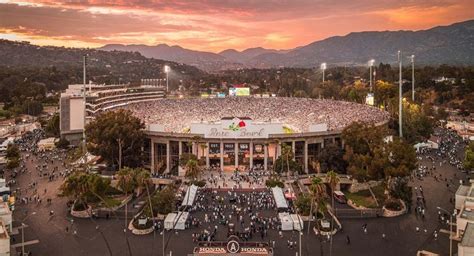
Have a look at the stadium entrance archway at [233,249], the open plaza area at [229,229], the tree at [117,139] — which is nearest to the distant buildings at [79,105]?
the tree at [117,139]

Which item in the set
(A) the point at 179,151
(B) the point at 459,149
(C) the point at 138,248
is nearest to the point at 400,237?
(C) the point at 138,248

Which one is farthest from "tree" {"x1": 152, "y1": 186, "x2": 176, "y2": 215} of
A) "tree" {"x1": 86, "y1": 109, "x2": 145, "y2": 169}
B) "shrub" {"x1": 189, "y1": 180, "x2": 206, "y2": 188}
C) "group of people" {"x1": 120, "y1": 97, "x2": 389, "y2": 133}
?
"group of people" {"x1": 120, "y1": 97, "x2": 389, "y2": 133}

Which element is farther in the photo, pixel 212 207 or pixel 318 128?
pixel 318 128

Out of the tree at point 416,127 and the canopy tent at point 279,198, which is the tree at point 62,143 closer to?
the canopy tent at point 279,198

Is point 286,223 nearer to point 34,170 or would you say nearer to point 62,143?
point 34,170

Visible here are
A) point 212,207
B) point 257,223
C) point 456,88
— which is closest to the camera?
point 257,223

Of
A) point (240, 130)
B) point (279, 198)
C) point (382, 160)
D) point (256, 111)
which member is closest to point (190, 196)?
point (279, 198)

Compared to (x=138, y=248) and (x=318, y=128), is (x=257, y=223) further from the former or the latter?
(x=318, y=128)
